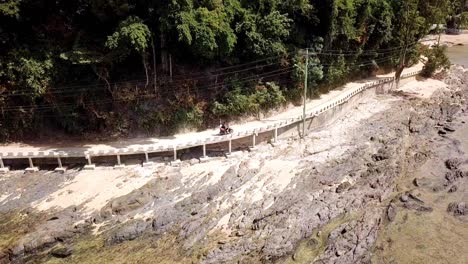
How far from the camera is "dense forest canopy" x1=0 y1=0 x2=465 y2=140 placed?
3130 centimetres

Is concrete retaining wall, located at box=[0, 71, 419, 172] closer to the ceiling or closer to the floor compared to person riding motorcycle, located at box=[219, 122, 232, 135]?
closer to the floor

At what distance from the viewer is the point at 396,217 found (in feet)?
90.4

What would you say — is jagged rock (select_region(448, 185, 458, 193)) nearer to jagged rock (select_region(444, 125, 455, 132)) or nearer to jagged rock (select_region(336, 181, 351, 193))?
jagged rock (select_region(336, 181, 351, 193))

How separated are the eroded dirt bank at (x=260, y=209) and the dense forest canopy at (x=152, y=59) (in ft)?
17.4

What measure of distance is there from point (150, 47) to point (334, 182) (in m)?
19.1

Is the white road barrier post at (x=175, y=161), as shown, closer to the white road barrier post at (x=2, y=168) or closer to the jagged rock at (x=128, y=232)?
the jagged rock at (x=128, y=232)

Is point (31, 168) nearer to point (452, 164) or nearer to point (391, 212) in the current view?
point (391, 212)

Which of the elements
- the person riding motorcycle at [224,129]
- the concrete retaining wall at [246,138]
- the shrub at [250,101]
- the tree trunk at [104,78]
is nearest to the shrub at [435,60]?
the concrete retaining wall at [246,138]

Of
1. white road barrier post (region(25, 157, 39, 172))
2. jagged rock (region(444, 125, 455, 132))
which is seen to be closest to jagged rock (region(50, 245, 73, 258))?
white road barrier post (region(25, 157, 39, 172))

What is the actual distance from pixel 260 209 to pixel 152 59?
1686cm

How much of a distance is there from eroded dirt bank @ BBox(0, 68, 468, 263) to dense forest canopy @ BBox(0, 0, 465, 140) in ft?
17.4

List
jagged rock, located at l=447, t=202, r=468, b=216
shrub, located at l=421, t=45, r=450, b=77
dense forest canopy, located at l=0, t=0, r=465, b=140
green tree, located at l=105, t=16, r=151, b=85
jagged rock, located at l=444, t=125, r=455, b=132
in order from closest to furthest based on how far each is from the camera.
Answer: jagged rock, located at l=447, t=202, r=468, b=216 < green tree, located at l=105, t=16, r=151, b=85 < dense forest canopy, located at l=0, t=0, r=465, b=140 < jagged rock, located at l=444, t=125, r=455, b=132 < shrub, located at l=421, t=45, r=450, b=77

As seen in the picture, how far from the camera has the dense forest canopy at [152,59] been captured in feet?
103

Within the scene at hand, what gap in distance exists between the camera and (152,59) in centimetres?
3525
